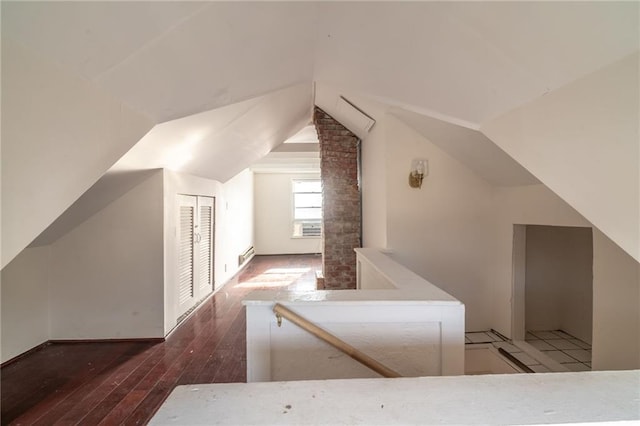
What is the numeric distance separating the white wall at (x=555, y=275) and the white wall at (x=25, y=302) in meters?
5.05

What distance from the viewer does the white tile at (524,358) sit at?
8.19 ft

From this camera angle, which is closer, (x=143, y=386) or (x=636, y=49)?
(x=636, y=49)

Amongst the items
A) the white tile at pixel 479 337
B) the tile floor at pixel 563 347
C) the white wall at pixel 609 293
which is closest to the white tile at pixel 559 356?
the tile floor at pixel 563 347

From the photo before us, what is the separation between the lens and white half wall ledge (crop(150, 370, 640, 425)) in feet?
1.92

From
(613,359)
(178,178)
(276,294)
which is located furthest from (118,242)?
(613,359)

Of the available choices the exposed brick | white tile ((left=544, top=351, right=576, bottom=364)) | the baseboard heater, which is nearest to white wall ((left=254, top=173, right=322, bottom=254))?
the baseboard heater

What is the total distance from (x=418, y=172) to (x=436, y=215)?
451mm

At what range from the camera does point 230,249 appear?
5613 mm

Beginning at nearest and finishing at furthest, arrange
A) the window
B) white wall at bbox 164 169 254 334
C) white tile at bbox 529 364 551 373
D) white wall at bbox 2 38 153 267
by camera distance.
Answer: white wall at bbox 2 38 153 267, white tile at bbox 529 364 551 373, white wall at bbox 164 169 254 334, the window

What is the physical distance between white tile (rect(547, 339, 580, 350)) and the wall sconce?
2143mm

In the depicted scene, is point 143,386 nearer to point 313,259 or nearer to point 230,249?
point 230,249

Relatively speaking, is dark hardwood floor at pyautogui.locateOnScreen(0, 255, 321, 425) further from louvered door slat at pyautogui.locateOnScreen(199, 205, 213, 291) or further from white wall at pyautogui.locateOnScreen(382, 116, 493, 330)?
white wall at pyautogui.locateOnScreen(382, 116, 493, 330)

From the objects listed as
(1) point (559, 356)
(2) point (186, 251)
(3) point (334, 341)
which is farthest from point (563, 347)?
(2) point (186, 251)

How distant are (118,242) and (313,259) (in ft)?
16.5
